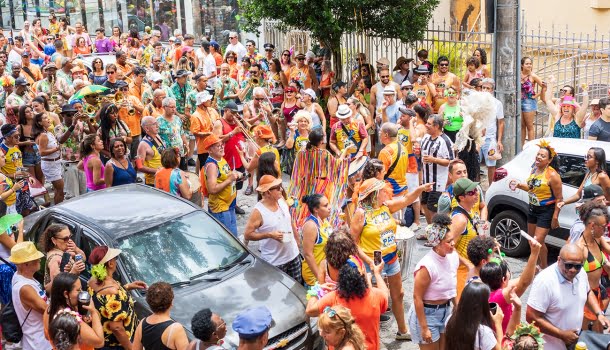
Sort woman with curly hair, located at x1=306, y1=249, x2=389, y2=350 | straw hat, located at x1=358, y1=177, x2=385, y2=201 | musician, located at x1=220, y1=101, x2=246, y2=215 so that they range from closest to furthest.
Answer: woman with curly hair, located at x1=306, y1=249, x2=389, y2=350, straw hat, located at x1=358, y1=177, x2=385, y2=201, musician, located at x1=220, y1=101, x2=246, y2=215

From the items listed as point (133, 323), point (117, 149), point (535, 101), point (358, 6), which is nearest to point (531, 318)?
point (133, 323)

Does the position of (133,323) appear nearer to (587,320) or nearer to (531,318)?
(531,318)

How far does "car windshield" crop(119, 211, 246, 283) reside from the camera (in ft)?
24.4

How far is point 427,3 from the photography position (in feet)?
51.0

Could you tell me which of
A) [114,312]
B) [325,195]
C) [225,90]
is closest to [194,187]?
[325,195]

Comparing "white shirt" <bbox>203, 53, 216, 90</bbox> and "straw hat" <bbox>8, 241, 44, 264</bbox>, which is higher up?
"white shirt" <bbox>203, 53, 216, 90</bbox>

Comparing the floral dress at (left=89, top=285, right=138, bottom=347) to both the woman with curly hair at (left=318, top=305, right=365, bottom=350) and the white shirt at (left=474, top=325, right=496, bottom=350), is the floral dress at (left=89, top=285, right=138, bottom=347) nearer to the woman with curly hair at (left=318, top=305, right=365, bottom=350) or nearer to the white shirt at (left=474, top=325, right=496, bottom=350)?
the woman with curly hair at (left=318, top=305, right=365, bottom=350)

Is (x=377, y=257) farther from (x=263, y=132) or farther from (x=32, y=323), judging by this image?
(x=263, y=132)

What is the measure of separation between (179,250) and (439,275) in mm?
2698

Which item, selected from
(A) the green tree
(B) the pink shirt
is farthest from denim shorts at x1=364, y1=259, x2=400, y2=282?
(A) the green tree

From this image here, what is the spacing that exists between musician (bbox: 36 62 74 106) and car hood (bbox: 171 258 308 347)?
30.3 feet

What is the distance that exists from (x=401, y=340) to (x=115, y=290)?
3.23 meters

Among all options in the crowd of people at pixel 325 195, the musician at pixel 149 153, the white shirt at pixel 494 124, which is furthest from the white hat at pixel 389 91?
the musician at pixel 149 153

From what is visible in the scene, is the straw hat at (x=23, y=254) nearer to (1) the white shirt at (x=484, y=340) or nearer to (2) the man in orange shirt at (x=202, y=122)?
(1) the white shirt at (x=484, y=340)
